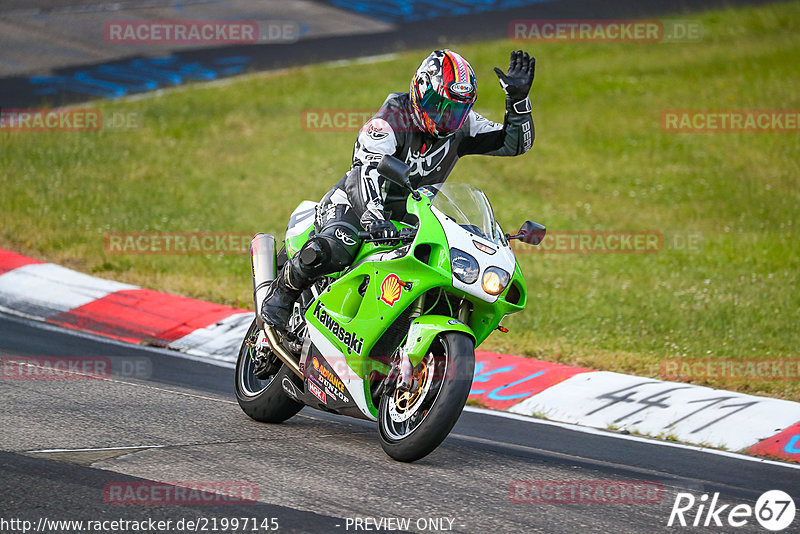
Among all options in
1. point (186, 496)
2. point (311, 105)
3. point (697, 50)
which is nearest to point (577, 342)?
point (186, 496)

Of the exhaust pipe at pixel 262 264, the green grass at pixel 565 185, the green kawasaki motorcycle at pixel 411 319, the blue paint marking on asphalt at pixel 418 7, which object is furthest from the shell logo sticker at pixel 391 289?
the blue paint marking on asphalt at pixel 418 7

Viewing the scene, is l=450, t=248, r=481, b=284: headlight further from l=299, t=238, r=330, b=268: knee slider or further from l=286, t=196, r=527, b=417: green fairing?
l=299, t=238, r=330, b=268: knee slider

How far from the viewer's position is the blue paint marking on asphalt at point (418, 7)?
26.5 meters

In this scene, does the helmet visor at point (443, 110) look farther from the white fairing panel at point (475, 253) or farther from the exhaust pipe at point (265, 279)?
the exhaust pipe at point (265, 279)

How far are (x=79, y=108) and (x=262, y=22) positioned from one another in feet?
25.5

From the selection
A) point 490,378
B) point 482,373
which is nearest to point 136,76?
point 482,373

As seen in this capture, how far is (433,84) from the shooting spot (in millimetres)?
6277

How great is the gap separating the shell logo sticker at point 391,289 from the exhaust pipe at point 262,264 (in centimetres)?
127

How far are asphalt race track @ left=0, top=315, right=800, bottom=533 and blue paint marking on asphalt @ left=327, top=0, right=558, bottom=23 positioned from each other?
19405mm

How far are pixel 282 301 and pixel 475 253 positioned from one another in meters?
1.61

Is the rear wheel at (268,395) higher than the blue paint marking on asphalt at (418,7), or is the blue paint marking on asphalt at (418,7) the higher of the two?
the blue paint marking on asphalt at (418,7)

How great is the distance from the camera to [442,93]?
628 centimetres

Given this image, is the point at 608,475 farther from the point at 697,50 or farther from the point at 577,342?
the point at 697,50

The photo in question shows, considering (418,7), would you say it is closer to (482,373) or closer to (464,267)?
(482,373)
